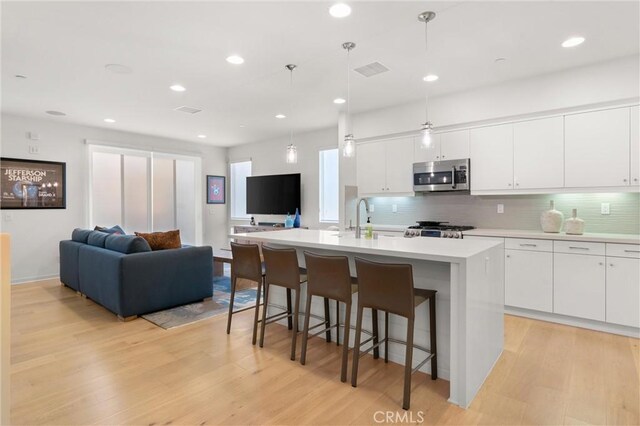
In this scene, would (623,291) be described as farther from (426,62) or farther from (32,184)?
(32,184)

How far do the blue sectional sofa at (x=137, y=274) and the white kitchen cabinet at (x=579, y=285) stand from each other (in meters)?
4.00

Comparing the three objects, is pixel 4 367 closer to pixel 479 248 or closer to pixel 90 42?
pixel 479 248

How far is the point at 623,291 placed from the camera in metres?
3.26

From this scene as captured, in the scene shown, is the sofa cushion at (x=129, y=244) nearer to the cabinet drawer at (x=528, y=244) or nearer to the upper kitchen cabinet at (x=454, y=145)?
the upper kitchen cabinet at (x=454, y=145)

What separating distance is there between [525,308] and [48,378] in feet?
14.7

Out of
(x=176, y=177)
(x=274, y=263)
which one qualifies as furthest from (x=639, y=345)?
(x=176, y=177)

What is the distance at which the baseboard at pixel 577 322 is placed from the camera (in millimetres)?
3297

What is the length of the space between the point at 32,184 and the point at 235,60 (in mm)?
4628

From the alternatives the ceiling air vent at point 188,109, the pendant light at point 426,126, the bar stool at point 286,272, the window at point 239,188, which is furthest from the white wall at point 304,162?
the bar stool at point 286,272

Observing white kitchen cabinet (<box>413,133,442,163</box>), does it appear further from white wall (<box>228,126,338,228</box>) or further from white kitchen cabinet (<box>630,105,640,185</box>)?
white wall (<box>228,126,338,228</box>)

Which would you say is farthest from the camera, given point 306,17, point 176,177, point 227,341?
point 176,177

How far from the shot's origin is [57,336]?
11.0ft

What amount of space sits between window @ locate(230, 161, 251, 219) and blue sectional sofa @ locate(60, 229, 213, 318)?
404 centimetres

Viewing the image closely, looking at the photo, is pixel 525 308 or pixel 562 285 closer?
pixel 562 285
